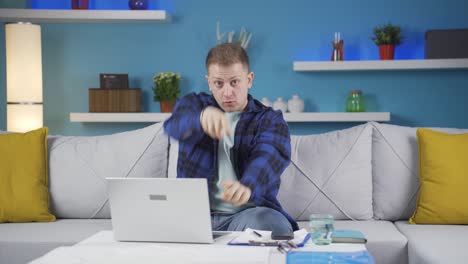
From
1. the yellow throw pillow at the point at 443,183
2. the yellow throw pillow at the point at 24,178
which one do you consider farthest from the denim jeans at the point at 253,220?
the yellow throw pillow at the point at 24,178

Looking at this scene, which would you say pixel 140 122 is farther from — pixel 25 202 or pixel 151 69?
pixel 25 202

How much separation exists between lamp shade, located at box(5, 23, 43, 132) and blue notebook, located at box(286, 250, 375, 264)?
3301 mm

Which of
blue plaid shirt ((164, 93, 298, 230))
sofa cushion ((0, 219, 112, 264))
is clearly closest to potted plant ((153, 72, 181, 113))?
sofa cushion ((0, 219, 112, 264))

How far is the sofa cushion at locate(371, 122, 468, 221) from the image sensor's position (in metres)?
3.15

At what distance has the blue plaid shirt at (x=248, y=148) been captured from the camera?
8.33 ft

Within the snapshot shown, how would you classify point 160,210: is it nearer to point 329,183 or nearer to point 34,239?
point 34,239

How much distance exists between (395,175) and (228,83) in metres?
1.01

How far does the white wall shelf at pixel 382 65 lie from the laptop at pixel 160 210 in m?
3.34

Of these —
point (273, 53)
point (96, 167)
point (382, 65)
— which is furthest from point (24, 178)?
point (382, 65)

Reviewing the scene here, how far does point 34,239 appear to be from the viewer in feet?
9.32

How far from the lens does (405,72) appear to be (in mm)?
5352

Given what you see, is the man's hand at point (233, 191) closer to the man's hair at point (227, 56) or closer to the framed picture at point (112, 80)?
→ the man's hair at point (227, 56)

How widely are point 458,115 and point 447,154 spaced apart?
2.43 m

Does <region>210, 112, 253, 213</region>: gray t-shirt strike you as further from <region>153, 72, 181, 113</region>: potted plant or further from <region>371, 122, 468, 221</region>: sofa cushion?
<region>153, 72, 181, 113</region>: potted plant
